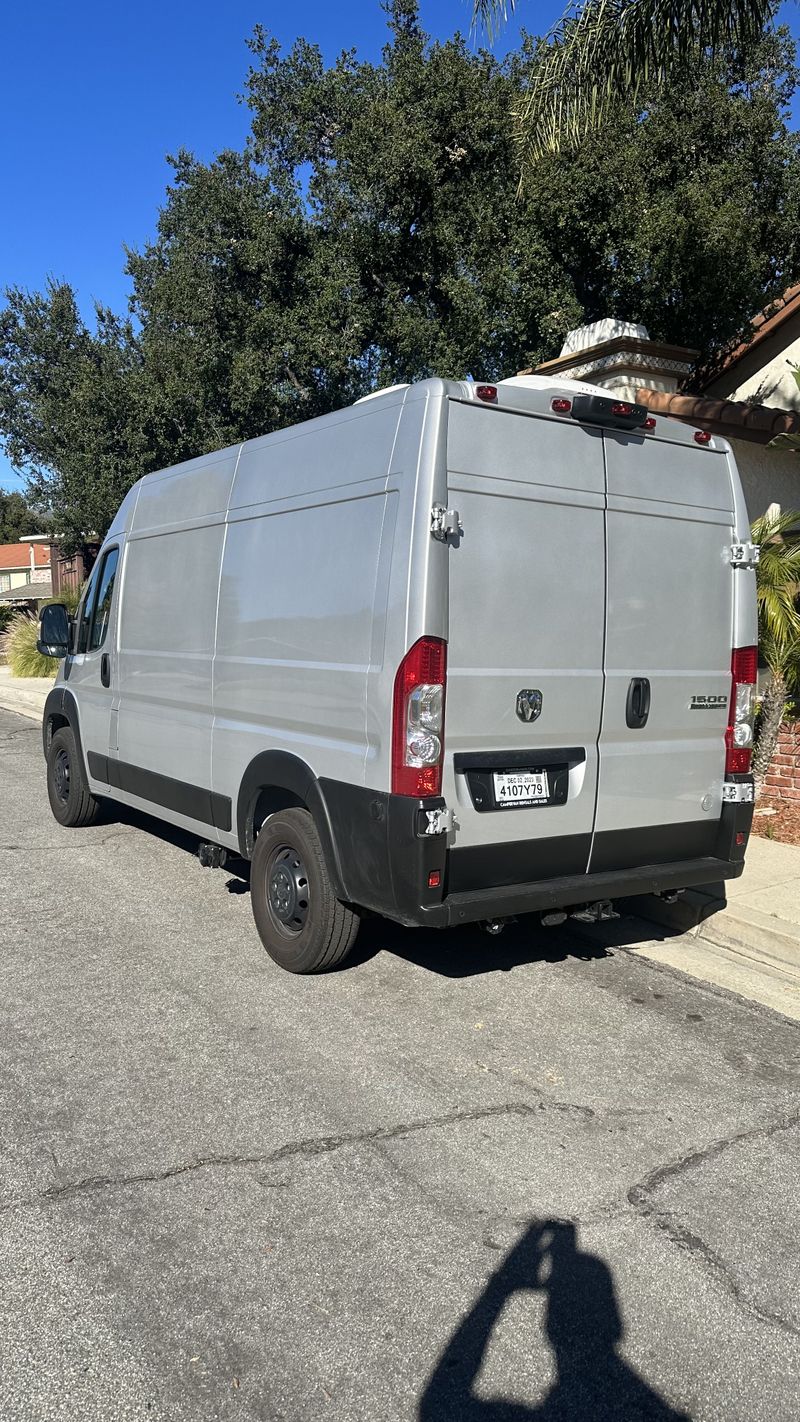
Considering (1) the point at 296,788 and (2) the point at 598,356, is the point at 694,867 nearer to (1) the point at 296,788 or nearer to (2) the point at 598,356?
(1) the point at 296,788

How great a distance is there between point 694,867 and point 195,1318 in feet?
10.8

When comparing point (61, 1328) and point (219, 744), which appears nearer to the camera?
point (61, 1328)

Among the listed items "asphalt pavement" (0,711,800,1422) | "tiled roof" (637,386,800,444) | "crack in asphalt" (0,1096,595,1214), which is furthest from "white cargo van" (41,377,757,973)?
"tiled roof" (637,386,800,444)

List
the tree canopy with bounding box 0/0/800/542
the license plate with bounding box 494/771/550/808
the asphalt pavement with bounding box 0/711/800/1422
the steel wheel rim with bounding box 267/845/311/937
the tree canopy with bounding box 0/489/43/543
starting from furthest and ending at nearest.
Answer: the tree canopy with bounding box 0/489/43/543 → the tree canopy with bounding box 0/0/800/542 → the steel wheel rim with bounding box 267/845/311/937 → the license plate with bounding box 494/771/550/808 → the asphalt pavement with bounding box 0/711/800/1422

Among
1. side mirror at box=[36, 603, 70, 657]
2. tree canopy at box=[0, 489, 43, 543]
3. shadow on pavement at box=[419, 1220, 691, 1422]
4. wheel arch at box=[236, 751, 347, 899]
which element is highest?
tree canopy at box=[0, 489, 43, 543]

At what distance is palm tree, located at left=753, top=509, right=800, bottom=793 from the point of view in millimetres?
8453

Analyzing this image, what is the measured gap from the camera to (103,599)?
301 inches

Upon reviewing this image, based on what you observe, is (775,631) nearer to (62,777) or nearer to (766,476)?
(766,476)

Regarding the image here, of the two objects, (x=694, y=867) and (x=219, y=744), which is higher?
(x=219, y=744)

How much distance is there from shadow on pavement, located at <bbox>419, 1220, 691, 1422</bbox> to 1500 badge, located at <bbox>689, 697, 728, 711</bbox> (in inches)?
109

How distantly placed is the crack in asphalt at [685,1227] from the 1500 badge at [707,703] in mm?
1973

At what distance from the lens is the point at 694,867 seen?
5.28 metres

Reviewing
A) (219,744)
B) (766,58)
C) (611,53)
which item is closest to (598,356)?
(611,53)

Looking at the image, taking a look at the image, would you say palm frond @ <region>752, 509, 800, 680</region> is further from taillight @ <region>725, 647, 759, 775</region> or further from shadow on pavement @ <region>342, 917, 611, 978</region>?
shadow on pavement @ <region>342, 917, 611, 978</region>
